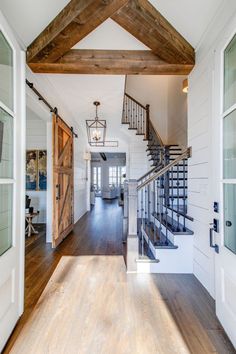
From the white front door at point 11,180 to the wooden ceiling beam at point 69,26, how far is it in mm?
658

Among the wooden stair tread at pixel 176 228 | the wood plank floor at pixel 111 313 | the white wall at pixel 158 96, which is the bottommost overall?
the wood plank floor at pixel 111 313

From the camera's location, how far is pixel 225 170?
185 centimetres

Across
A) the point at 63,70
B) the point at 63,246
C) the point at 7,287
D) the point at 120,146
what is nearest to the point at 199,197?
the point at 7,287

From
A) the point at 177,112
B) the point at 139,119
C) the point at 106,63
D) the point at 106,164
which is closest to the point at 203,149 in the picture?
the point at 106,63

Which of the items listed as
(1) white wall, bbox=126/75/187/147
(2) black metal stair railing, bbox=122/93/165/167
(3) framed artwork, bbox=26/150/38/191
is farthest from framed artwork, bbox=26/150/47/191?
(1) white wall, bbox=126/75/187/147

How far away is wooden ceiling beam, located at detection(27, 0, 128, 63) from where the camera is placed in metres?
2.09

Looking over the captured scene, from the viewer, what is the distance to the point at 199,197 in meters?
2.76

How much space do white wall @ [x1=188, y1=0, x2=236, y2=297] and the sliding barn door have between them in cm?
250

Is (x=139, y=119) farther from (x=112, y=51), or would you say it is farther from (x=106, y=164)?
(x=106, y=164)

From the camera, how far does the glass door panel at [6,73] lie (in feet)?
5.66

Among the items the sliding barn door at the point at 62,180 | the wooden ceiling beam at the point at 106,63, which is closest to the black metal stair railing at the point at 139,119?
the sliding barn door at the point at 62,180

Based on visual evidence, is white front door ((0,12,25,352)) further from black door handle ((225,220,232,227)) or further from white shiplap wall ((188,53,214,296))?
white shiplap wall ((188,53,214,296))

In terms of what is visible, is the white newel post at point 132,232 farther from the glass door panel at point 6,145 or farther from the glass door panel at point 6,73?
the glass door panel at point 6,73

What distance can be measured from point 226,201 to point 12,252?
6.16 feet
